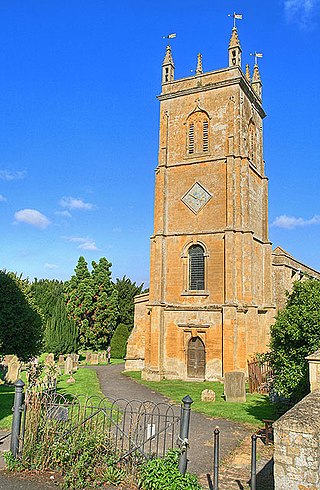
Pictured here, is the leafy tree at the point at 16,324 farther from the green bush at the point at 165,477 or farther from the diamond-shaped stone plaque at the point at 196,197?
the green bush at the point at 165,477

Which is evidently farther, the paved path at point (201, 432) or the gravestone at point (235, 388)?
the gravestone at point (235, 388)

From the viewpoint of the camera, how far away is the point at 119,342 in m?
42.9

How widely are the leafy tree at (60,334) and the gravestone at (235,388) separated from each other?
2307 cm

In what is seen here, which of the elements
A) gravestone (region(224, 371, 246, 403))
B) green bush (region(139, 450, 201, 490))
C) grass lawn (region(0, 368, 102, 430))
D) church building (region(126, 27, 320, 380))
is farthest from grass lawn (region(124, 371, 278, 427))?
green bush (region(139, 450, 201, 490))

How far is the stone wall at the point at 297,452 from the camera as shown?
19.0 feet

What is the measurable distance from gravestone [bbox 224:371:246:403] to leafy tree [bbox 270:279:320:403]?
6259 millimetres

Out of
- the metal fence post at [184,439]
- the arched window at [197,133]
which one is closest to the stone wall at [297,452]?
the metal fence post at [184,439]

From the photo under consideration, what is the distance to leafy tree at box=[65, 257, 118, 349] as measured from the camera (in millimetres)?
42594

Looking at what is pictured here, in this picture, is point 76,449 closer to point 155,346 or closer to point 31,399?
point 31,399

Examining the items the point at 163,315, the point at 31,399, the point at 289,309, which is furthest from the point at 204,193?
the point at 31,399

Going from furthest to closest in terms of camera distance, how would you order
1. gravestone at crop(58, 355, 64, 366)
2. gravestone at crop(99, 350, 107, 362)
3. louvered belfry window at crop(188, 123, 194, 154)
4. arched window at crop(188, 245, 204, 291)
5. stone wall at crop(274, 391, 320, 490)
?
gravestone at crop(99, 350, 107, 362)
gravestone at crop(58, 355, 64, 366)
louvered belfry window at crop(188, 123, 194, 154)
arched window at crop(188, 245, 204, 291)
stone wall at crop(274, 391, 320, 490)

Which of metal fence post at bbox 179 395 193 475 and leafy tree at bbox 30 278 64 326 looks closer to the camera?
metal fence post at bbox 179 395 193 475

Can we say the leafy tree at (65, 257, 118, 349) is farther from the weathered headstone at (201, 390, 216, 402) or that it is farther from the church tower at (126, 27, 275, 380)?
the weathered headstone at (201, 390, 216, 402)

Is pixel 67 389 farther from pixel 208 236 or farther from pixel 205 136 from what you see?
pixel 205 136
